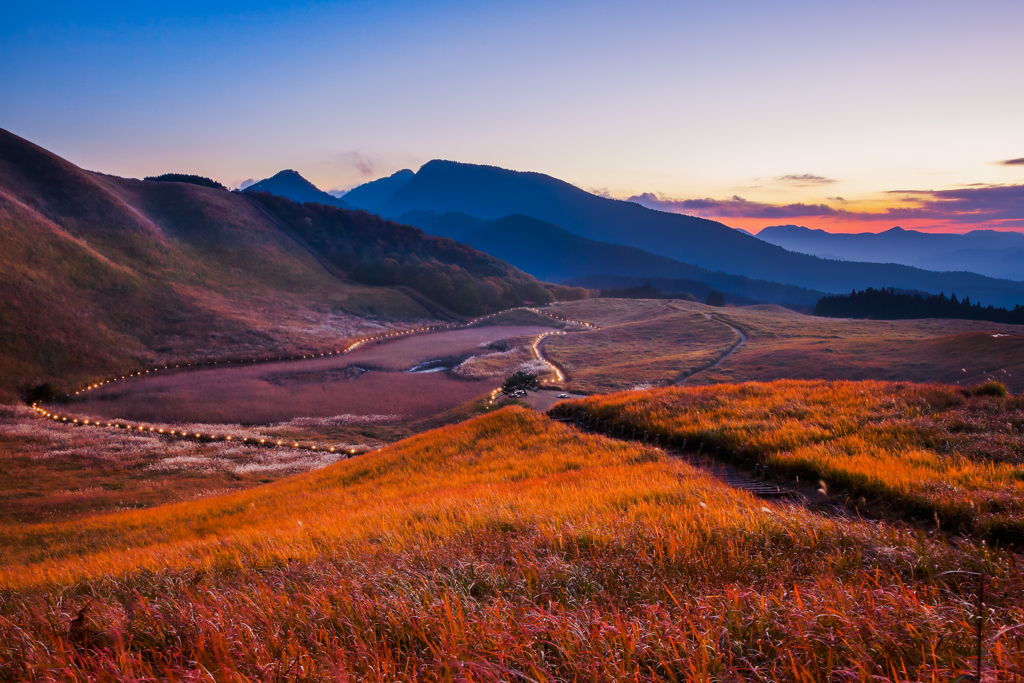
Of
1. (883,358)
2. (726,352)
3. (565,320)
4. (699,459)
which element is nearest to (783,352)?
(726,352)

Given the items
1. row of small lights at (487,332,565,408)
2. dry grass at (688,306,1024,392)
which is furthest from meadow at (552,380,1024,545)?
row of small lights at (487,332,565,408)

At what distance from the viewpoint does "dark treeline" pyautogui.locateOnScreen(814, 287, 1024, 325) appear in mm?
101525

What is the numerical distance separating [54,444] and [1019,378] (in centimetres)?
5715

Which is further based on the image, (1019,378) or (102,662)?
(1019,378)

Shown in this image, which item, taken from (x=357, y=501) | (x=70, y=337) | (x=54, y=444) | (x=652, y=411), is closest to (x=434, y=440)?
(x=357, y=501)

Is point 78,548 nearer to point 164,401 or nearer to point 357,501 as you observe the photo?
point 357,501

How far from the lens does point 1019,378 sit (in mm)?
26953

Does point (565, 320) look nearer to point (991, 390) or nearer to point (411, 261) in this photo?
point (411, 261)

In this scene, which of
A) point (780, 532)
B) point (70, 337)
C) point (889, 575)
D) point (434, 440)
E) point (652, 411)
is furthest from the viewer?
point (70, 337)

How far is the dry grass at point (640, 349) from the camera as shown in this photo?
42.5 m

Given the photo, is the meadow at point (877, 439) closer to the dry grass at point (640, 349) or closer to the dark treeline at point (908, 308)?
the dry grass at point (640, 349)

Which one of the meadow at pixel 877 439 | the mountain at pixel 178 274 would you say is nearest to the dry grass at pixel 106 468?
the mountain at pixel 178 274

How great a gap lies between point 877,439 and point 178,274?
283ft

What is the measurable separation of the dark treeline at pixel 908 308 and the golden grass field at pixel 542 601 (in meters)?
119
